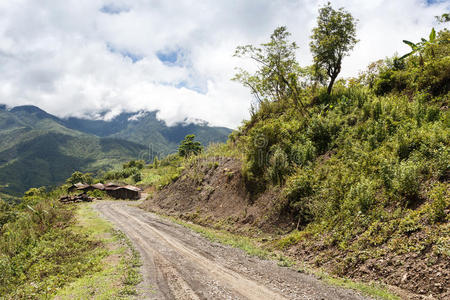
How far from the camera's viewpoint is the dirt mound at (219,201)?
13477mm

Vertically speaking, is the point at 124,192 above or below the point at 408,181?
below

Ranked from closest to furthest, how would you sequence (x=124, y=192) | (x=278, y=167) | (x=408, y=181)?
(x=408, y=181) < (x=278, y=167) < (x=124, y=192)

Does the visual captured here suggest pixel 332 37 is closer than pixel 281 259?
No

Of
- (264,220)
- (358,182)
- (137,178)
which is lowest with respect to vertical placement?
(137,178)

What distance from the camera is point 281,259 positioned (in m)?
9.31

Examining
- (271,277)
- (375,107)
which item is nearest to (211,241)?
(271,277)

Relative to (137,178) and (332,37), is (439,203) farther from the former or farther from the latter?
(137,178)

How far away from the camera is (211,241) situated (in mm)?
12680

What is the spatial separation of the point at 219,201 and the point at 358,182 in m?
10.9

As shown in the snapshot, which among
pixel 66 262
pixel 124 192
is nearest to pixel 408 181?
pixel 66 262

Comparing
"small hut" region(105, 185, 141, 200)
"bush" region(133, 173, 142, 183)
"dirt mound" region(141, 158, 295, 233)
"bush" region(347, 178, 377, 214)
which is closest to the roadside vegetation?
"dirt mound" region(141, 158, 295, 233)

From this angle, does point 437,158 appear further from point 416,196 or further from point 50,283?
point 50,283

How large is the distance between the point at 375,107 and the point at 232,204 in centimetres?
1117

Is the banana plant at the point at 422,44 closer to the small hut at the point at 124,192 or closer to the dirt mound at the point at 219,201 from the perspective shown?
the dirt mound at the point at 219,201
